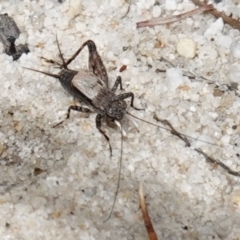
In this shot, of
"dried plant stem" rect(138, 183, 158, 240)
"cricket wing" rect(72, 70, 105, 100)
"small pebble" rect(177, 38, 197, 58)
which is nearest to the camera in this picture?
"dried plant stem" rect(138, 183, 158, 240)

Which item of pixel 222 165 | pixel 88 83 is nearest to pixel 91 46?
pixel 88 83

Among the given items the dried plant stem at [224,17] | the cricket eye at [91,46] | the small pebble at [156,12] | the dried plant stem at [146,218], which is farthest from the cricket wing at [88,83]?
the dried plant stem at [224,17]

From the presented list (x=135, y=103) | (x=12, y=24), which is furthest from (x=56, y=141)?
(x=12, y=24)

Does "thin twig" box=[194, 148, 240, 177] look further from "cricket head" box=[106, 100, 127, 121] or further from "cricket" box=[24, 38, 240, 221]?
"cricket head" box=[106, 100, 127, 121]

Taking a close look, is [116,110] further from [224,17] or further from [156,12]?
[224,17]

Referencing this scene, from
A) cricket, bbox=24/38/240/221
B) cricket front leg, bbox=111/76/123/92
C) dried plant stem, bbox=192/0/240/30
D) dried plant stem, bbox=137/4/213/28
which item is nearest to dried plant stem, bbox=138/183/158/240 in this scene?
cricket, bbox=24/38/240/221

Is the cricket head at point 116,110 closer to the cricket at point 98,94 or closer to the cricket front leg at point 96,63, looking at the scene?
the cricket at point 98,94

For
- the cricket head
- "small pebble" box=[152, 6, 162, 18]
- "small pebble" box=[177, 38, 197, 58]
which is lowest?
the cricket head

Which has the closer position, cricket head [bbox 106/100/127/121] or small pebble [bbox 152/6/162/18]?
cricket head [bbox 106/100/127/121]
